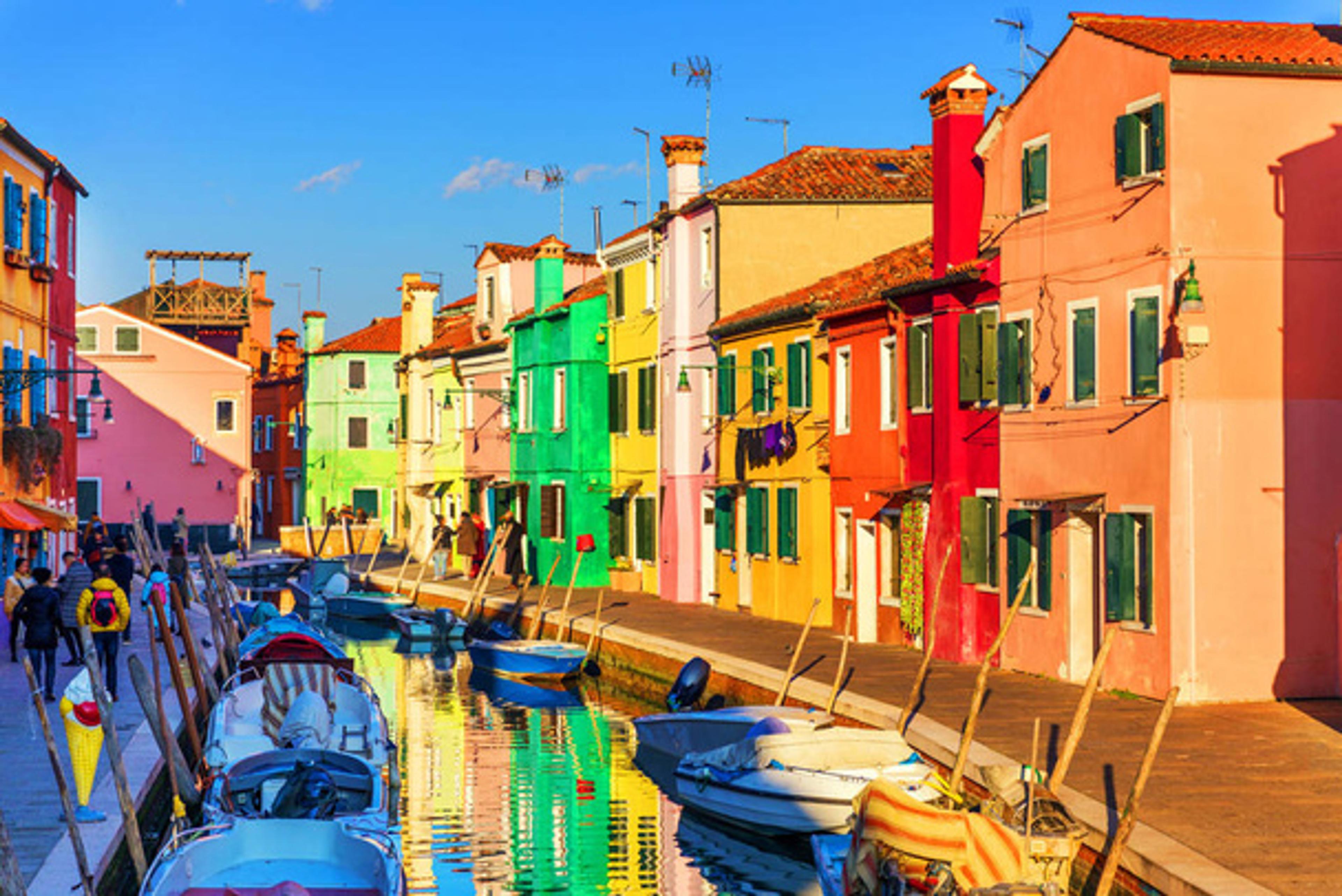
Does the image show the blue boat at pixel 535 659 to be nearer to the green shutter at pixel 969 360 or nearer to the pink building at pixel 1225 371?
the green shutter at pixel 969 360

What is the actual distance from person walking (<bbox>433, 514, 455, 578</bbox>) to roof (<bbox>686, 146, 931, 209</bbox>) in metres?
15.9

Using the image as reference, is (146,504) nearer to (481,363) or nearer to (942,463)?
(481,363)

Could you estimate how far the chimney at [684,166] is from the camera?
42.0 m

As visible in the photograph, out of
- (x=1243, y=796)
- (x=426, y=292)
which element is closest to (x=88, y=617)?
(x=1243, y=796)

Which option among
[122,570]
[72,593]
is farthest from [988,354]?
[122,570]

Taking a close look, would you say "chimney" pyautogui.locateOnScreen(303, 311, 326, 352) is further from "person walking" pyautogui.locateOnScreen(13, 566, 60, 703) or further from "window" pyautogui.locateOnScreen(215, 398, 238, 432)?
"person walking" pyautogui.locateOnScreen(13, 566, 60, 703)

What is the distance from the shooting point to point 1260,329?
22.8m

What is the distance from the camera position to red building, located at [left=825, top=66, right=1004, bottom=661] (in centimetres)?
2745

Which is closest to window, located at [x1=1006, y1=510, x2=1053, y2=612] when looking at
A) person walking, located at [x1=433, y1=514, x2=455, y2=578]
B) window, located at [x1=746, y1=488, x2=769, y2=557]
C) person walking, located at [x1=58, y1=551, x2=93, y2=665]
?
window, located at [x1=746, y1=488, x2=769, y2=557]

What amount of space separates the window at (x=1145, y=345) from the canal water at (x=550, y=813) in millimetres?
7688

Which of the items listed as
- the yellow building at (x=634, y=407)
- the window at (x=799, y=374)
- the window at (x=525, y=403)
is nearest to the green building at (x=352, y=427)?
the window at (x=525, y=403)

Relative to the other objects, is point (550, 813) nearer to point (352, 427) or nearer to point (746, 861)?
point (746, 861)

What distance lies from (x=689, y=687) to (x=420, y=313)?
42.4 metres

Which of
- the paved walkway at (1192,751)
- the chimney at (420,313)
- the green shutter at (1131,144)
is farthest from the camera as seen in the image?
the chimney at (420,313)
